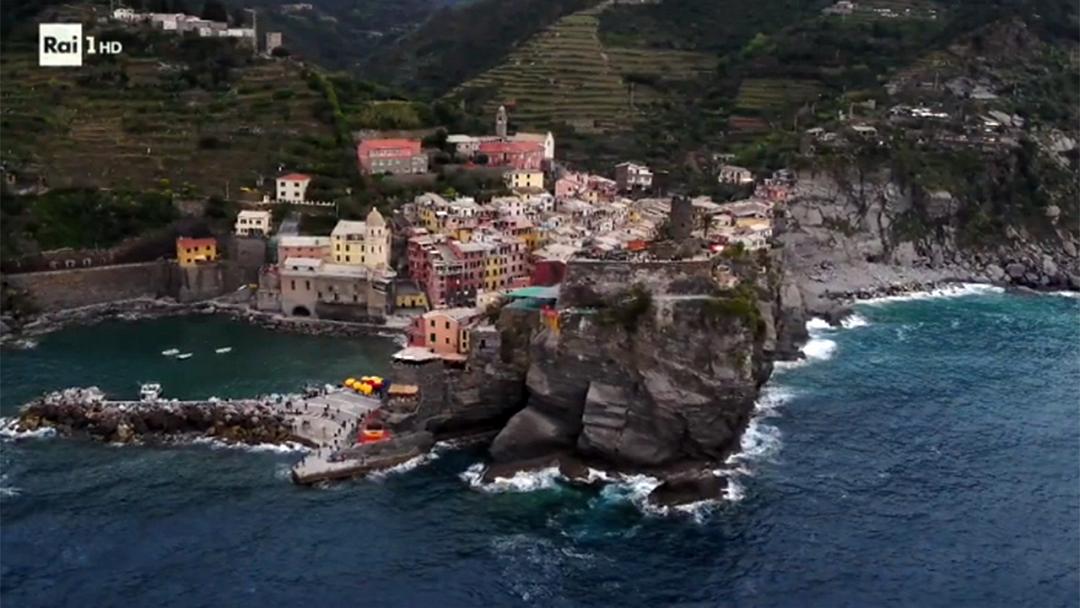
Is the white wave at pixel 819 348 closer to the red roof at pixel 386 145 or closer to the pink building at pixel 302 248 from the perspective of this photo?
the pink building at pixel 302 248

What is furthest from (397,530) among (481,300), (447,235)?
(447,235)

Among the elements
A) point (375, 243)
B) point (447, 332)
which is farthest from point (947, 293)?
point (447, 332)

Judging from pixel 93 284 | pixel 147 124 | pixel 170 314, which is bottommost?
pixel 170 314

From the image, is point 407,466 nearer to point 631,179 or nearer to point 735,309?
point 735,309

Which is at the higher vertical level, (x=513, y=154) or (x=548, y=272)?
(x=513, y=154)

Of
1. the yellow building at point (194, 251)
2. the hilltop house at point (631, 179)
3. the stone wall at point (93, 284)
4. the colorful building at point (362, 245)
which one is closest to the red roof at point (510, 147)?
the hilltop house at point (631, 179)
